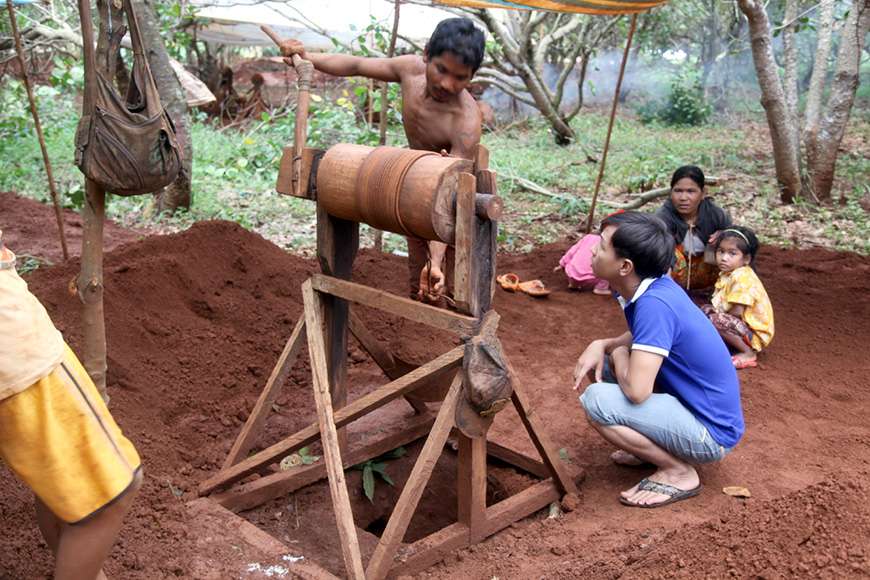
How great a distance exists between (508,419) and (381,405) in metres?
1.29

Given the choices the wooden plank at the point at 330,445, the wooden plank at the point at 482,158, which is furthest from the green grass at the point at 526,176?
the wooden plank at the point at 482,158

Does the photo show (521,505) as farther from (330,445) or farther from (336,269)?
A: (336,269)

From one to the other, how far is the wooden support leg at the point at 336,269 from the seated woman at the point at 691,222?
2624 mm

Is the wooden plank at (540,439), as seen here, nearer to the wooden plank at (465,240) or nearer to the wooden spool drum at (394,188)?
the wooden plank at (465,240)

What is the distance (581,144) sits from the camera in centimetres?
1191

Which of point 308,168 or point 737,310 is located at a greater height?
point 308,168

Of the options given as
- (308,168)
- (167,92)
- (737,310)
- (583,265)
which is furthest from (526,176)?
(308,168)

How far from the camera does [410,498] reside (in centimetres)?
290

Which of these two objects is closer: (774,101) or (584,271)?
(584,271)

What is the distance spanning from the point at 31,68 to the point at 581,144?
8.31 meters

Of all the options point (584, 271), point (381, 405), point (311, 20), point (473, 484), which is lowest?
point (584, 271)

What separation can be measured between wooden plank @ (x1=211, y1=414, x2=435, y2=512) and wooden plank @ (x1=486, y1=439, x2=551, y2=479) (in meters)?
0.40

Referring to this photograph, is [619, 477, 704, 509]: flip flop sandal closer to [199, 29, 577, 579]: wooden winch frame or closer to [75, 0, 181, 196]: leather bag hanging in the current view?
[199, 29, 577, 579]: wooden winch frame

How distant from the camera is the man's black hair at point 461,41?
3599 mm
